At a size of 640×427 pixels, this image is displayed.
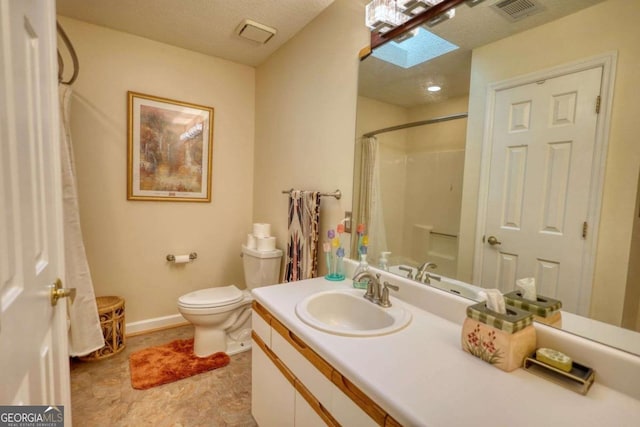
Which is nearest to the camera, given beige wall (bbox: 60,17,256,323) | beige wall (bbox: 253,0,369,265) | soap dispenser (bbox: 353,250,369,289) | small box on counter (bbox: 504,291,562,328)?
small box on counter (bbox: 504,291,562,328)

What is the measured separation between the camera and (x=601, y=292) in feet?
2.70

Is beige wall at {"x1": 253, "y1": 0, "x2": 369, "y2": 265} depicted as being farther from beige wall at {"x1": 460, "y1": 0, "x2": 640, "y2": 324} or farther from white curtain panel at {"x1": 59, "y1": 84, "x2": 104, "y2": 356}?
white curtain panel at {"x1": 59, "y1": 84, "x2": 104, "y2": 356}

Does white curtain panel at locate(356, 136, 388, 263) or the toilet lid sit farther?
the toilet lid

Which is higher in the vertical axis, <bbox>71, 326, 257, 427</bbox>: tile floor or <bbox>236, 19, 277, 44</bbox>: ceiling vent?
<bbox>236, 19, 277, 44</bbox>: ceiling vent

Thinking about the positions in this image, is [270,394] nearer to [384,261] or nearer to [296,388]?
[296,388]

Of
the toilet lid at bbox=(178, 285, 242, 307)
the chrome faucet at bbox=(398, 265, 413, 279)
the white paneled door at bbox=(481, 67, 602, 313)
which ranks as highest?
the white paneled door at bbox=(481, 67, 602, 313)

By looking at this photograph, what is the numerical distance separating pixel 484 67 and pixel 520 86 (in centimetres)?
18

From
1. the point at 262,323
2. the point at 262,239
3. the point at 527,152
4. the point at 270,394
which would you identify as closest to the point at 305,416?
the point at 270,394

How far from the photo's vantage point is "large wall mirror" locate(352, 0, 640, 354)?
79 centimetres

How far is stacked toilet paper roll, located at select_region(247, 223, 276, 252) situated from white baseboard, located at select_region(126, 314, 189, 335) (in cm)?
103

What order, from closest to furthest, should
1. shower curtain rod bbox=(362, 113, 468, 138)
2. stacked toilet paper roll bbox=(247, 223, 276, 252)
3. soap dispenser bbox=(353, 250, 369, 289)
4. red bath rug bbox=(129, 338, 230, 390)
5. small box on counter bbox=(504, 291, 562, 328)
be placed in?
1. small box on counter bbox=(504, 291, 562, 328)
2. shower curtain rod bbox=(362, 113, 468, 138)
3. soap dispenser bbox=(353, 250, 369, 289)
4. red bath rug bbox=(129, 338, 230, 390)
5. stacked toilet paper roll bbox=(247, 223, 276, 252)

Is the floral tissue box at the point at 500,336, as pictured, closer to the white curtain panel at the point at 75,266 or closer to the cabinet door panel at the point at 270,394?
the cabinet door panel at the point at 270,394

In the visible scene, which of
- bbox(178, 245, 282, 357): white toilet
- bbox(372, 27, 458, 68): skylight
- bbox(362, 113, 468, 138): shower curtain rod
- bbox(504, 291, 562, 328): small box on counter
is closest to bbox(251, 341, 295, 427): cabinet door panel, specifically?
bbox(178, 245, 282, 357): white toilet

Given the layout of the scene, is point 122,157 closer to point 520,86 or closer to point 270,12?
point 270,12
